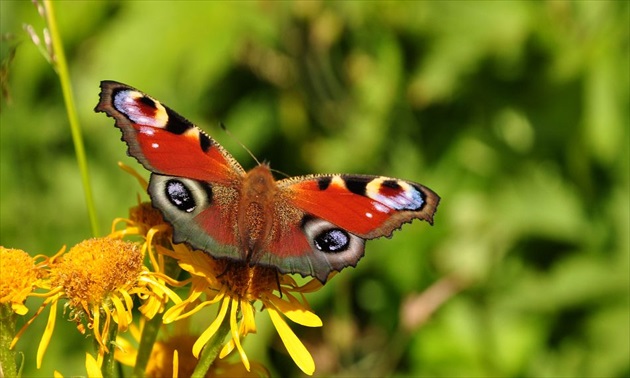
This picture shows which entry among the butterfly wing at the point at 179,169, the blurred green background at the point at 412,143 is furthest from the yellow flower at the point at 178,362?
the blurred green background at the point at 412,143

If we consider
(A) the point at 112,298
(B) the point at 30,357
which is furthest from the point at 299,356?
(B) the point at 30,357

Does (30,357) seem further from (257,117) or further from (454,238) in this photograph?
(454,238)

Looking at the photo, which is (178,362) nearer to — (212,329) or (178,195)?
(212,329)

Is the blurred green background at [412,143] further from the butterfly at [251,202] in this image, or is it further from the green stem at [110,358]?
the green stem at [110,358]

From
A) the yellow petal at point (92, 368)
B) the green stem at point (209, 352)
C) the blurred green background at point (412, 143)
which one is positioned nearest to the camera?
the yellow petal at point (92, 368)

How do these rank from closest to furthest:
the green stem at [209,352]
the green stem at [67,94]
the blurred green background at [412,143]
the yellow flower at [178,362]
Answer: the green stem at [209,352] → the yellow flower at [178,362] → the green stem at [67,94] → the blurred green background at [412,143]
